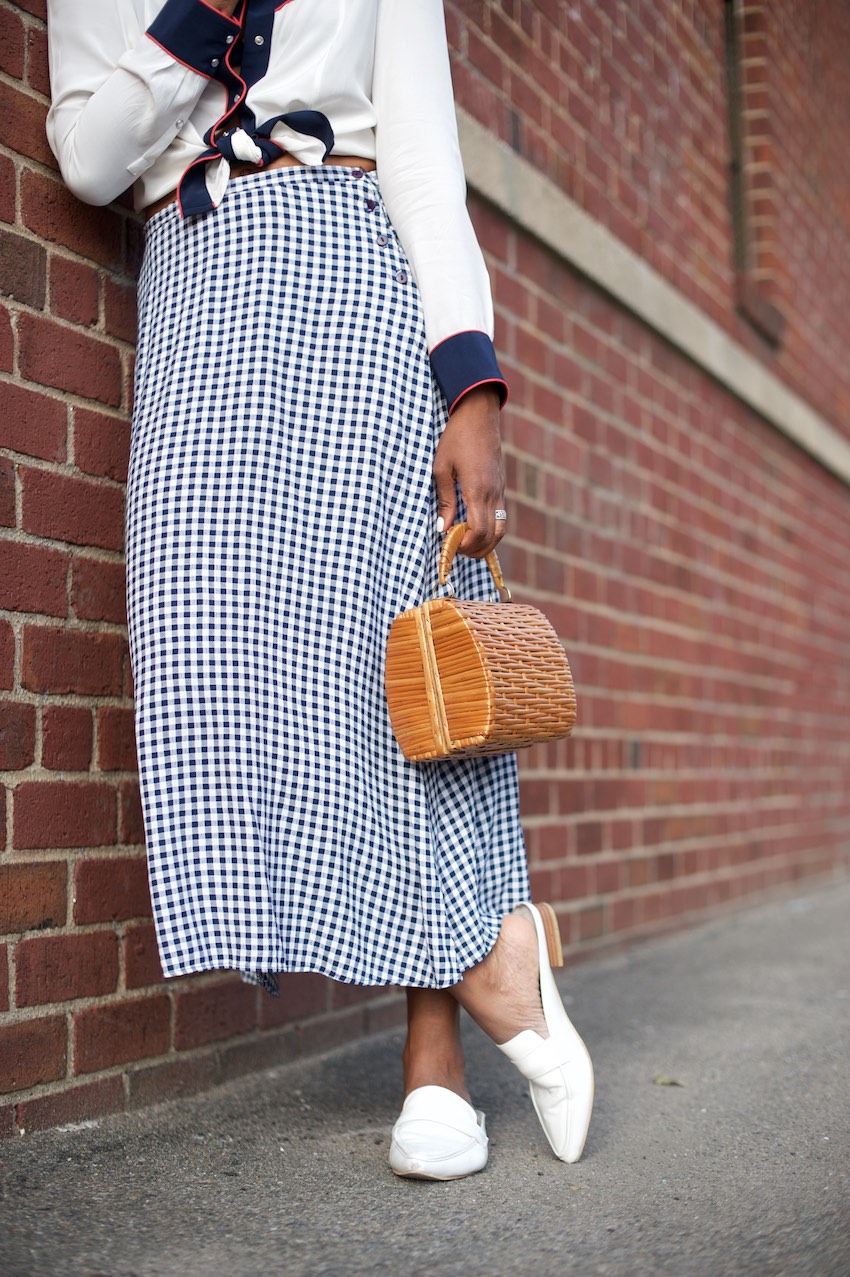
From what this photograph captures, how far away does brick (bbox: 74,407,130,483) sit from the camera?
203 centimetres

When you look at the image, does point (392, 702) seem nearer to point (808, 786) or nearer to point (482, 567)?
point (482, 567)

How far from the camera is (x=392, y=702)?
175 cm

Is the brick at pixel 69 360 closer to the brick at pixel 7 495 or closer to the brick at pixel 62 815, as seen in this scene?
the brick at pixel 7 495

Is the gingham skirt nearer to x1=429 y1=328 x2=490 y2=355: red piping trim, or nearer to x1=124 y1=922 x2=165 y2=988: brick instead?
x1=429 y1=328 x2=490 y2=355: red piping trim

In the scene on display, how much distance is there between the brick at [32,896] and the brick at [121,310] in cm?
88

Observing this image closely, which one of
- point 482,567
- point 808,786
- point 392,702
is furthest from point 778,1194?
point 808,786

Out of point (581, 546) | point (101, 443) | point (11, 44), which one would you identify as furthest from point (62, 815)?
point (581, 546)

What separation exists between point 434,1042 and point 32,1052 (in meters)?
0.60

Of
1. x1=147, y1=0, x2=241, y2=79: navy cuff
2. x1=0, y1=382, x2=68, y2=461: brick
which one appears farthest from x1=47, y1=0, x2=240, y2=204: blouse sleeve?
x1=0, y1=382, x2=68, y2=461: brick

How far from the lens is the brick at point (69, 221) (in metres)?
1.96

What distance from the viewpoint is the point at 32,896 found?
A: 191 centimetres

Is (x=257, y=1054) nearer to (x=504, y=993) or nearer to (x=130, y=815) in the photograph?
(x=130, y=815)

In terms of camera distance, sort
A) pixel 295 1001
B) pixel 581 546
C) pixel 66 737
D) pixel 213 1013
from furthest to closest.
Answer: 1. pixel 581 546
2. pixel 295 1001
3. pixel 213 1013
4. pixel 66 737

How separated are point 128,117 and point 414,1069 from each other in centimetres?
141
